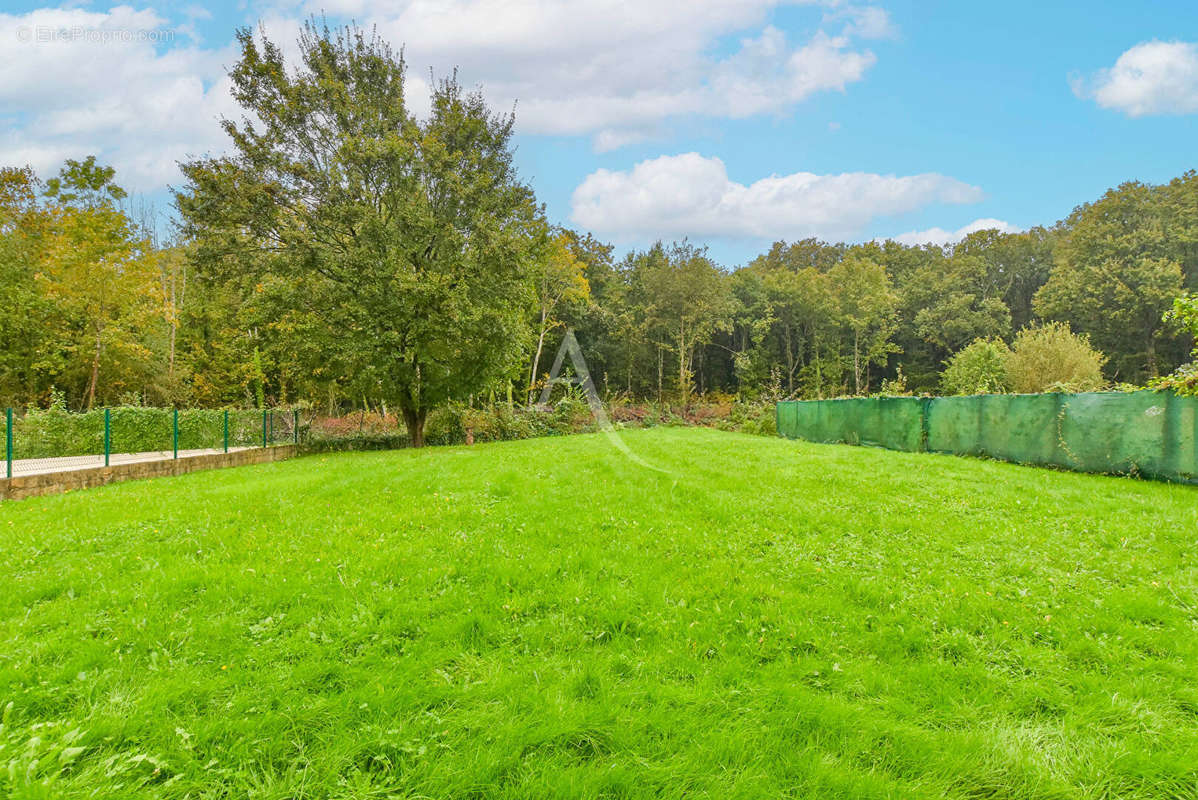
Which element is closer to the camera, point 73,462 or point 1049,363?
point 73,462

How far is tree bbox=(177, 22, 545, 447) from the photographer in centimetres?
1366

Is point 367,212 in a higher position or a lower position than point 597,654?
higher

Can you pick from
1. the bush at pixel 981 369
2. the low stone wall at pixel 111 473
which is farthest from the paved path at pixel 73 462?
the bush at pixel 981 369

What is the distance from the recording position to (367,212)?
44.4 feet

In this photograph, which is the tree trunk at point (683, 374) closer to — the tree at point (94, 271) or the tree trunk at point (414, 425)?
the tree trunk at point (414, 425)

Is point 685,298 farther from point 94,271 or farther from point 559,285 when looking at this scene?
point 94,271

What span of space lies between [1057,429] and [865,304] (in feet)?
92.7

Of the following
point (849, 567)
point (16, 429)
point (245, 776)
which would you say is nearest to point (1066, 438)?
point (849, 567)

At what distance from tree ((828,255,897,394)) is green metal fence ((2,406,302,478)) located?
36.0 m

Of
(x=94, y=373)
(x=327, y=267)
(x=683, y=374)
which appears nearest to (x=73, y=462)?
(x=327, y=267)

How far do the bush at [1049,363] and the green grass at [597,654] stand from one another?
23001 millimetres

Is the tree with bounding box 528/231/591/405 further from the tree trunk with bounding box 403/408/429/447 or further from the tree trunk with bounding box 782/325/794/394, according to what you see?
the tree trunk with bounding box 782/325/794/394

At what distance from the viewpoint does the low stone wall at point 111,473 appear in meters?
7.97

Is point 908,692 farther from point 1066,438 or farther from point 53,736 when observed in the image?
point 1066,438
